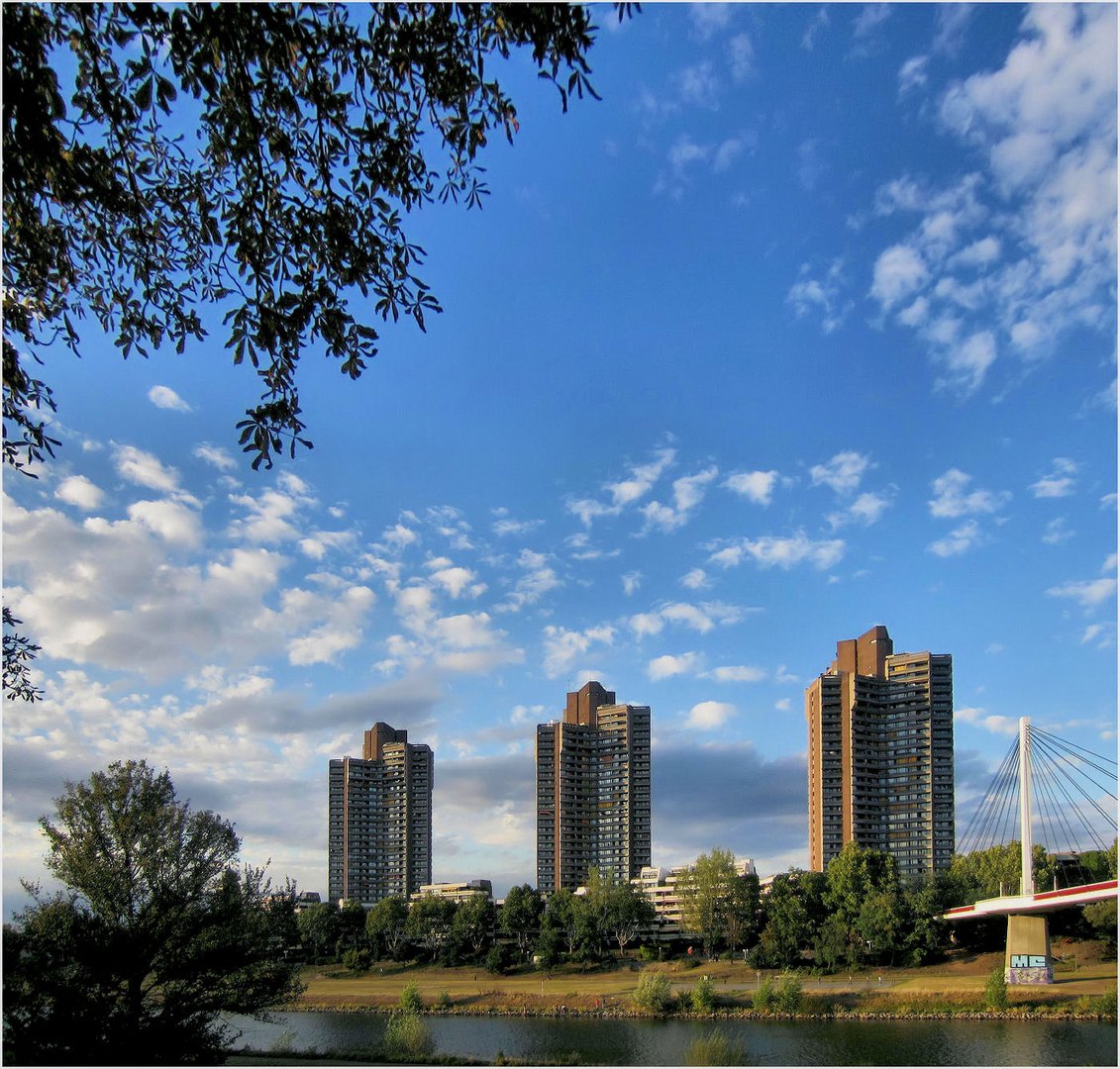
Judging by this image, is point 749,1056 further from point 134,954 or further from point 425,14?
point 425,14

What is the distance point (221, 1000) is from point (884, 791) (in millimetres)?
74048

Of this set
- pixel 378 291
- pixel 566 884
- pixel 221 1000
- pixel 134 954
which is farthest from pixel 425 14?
pixel 566 884

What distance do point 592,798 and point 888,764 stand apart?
2769 cm

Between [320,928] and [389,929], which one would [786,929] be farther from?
[320,928]

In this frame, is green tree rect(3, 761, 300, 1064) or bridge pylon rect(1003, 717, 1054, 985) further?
bridge pylon rect(1003, 717, 1054, 985)

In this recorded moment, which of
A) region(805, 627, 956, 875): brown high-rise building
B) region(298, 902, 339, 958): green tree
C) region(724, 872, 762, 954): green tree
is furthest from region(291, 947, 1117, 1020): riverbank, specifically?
region(805, 627, 956, 875): brown high-rise building

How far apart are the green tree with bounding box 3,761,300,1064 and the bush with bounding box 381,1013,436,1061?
7.39 metres

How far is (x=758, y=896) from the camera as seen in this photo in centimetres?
6494

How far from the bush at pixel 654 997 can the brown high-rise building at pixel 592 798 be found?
47909mm

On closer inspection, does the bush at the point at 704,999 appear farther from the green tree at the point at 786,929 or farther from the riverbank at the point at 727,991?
the green tree at the point at 786,929

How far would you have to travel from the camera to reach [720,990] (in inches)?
1813

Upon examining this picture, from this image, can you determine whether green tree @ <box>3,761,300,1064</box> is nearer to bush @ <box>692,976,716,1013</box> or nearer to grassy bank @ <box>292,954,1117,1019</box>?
bush @ <box>692,976,716,1013</box>

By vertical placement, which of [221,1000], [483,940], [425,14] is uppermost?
[425,14]

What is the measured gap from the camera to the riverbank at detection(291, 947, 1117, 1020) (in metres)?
37.0
